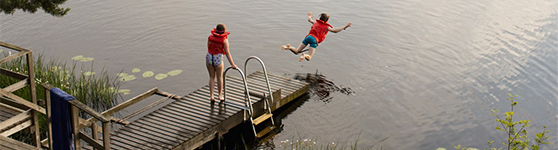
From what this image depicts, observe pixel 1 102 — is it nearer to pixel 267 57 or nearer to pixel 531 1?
pixel 267 57

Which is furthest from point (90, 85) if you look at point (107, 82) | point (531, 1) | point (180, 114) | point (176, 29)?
point (531, 1)

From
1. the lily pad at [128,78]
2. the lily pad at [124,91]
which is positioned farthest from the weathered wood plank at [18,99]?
the lily pad at [128,78]

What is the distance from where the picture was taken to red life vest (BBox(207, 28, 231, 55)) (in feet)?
38.9

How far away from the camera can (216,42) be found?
39.2ft

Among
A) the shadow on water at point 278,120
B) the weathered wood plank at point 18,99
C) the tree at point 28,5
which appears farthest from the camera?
the shadow on water at point 278,120

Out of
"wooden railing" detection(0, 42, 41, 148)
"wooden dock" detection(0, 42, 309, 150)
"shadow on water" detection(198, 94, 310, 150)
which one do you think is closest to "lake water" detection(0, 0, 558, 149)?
"shadow on water" detection(198, 94, 310, 150)

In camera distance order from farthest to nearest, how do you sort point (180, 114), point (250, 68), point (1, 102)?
point (250, 68)
point (180, 114)
point (1, 102)

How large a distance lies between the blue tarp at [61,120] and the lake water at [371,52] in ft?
18.0

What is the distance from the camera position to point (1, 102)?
35.8 ft

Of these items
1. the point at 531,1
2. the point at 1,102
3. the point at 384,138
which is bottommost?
the point at 384,138

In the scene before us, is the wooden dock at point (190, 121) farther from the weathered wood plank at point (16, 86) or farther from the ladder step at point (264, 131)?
the weathered wood plank at point (16, 86)

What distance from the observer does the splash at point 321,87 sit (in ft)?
50.5

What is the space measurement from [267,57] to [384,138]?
570cm

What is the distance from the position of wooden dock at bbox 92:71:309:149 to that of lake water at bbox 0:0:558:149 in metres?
1.13
